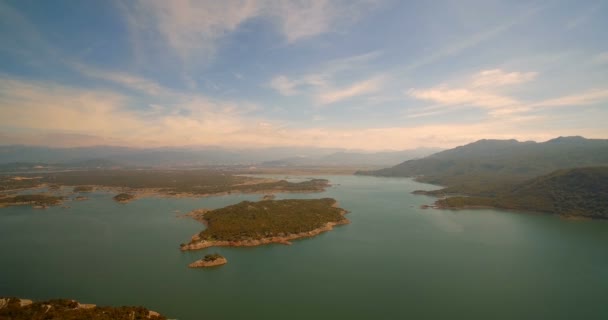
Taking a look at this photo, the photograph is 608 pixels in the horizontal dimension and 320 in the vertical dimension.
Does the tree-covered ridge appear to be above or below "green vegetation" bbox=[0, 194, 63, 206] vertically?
above

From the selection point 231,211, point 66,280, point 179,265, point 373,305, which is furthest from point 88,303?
point 231,211

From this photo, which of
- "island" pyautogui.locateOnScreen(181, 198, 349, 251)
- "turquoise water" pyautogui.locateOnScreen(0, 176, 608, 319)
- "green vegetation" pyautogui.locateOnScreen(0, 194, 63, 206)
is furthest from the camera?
"green vegetation" pyautogui.locateOnScreen(0, 194, 63, 206)

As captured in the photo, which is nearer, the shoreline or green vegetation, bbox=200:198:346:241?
the shoreline

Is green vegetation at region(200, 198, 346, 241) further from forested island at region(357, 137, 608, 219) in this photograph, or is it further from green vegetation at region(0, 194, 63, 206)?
green vegetation at region(0, 194, 63, 206)

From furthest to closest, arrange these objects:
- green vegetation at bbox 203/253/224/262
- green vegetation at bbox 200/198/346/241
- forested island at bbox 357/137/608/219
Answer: forested island at bbox 357/137/608/219 < green vegetation at bbox 200/198/346/241 < green vegetation at bbox 203/253/224/262

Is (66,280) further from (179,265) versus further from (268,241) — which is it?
(268,241)

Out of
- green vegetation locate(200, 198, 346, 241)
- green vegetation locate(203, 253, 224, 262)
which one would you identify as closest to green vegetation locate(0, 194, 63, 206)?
green vegetation locate(200, 198, 346, 241)
